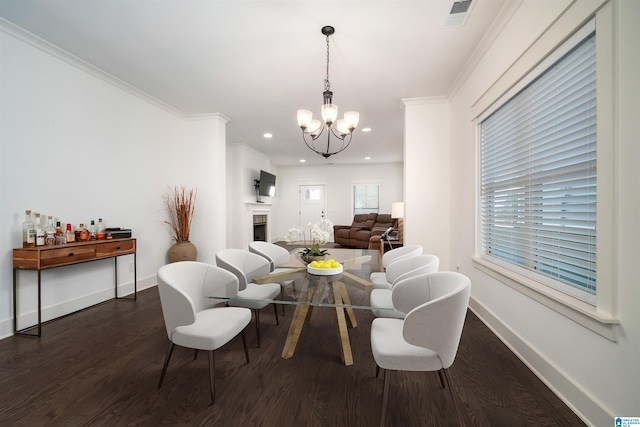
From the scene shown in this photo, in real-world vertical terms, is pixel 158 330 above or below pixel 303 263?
below

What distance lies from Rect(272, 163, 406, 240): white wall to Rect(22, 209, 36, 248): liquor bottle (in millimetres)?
6583

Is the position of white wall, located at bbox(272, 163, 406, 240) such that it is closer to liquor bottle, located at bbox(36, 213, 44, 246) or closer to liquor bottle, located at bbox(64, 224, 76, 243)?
liquor bottle, located at bbox(64, 224, 76, 243)

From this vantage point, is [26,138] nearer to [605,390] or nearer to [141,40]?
[141,40]

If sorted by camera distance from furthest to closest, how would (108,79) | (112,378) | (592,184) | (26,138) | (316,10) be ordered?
(108,79)
(26,138)
(316,10)
(112,378)
(592,184)

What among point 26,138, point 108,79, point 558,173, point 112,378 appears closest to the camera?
point 558,173

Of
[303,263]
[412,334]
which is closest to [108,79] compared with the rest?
[303,263]

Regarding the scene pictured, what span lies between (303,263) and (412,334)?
1406 millimetres

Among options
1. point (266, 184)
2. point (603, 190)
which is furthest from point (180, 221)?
point (603, 190)

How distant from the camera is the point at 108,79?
3.17 metres

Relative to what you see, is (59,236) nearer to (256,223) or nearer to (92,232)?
(92,232)

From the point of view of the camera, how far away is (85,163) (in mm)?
2967

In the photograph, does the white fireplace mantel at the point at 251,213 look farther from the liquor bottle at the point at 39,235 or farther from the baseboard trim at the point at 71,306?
the liquor bottle at the point at 39,235

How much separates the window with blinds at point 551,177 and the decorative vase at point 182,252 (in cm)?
396

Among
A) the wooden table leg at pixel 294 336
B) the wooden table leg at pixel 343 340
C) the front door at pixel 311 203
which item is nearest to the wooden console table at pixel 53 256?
the wooden table leg at pixel 294 336
